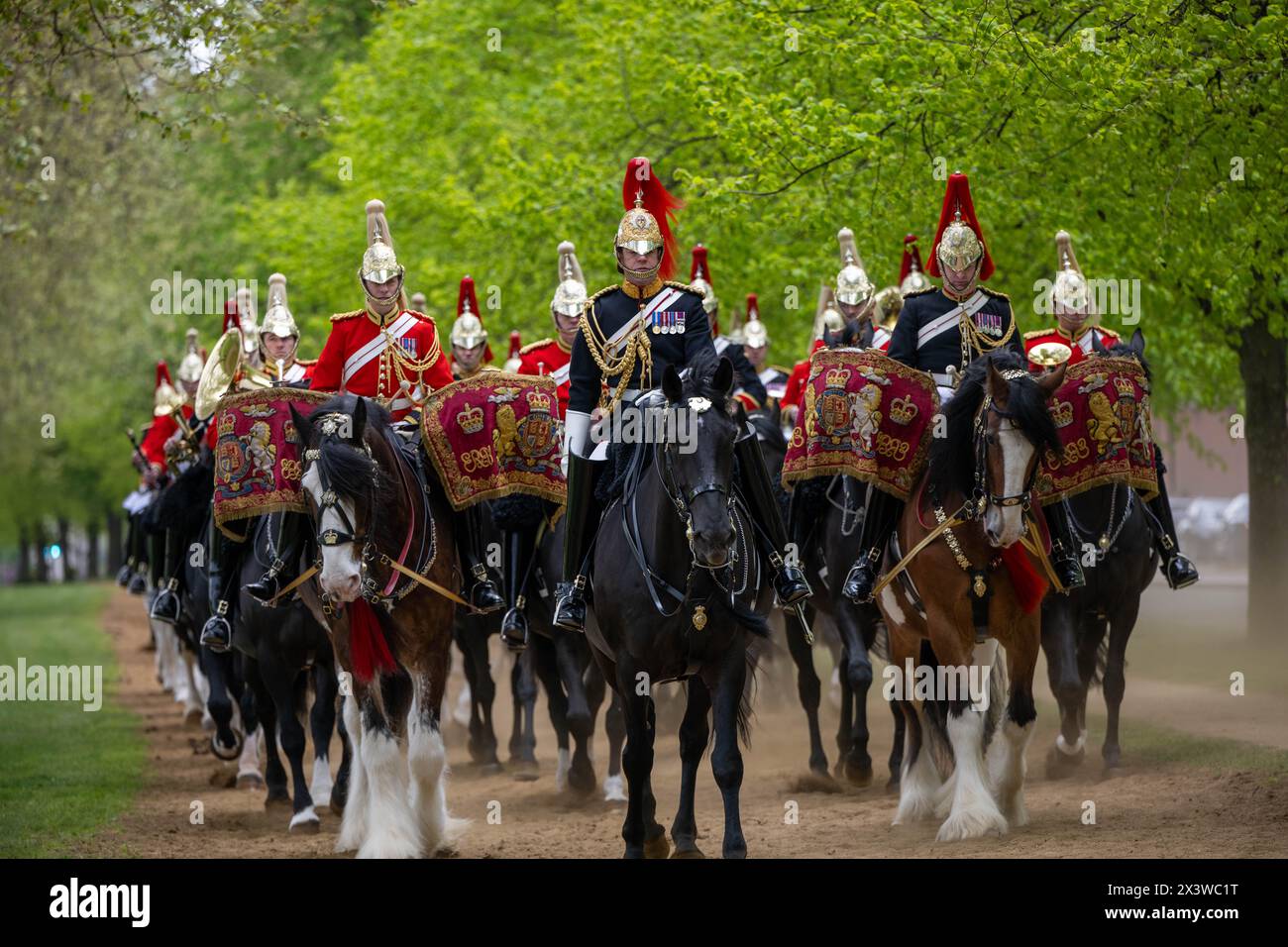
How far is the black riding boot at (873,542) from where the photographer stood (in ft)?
38.6

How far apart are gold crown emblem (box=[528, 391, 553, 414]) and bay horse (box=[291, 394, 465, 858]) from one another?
1043 millimetres

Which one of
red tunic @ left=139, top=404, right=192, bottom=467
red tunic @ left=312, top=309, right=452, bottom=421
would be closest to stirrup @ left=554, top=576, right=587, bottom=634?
red tunic @ left=312, top=309, right=452, bottom=421

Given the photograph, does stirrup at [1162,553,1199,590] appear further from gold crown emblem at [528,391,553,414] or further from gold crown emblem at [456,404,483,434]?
gold crown emblem at [456,404,483,434]

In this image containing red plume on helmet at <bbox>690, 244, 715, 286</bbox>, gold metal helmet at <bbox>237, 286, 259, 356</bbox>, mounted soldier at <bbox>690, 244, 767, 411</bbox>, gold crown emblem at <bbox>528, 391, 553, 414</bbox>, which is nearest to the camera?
A: gold crown emblem at <bbox>528, 391, 553, 414</bbox>

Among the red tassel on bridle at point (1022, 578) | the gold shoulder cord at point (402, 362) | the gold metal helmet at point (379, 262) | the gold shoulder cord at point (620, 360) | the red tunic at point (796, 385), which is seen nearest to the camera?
the gold shoulder cord at point (620, 360)

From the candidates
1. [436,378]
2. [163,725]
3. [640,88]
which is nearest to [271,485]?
[436,378]

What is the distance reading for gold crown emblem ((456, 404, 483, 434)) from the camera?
38.2ft

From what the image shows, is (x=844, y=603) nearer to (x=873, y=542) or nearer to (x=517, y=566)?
(x=873, y=542)

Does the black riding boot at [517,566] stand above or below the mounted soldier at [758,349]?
below

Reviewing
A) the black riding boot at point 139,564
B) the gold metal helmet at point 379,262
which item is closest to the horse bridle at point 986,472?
the gold metal helmet at point 379,262

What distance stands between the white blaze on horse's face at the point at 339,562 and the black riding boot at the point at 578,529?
1124mm

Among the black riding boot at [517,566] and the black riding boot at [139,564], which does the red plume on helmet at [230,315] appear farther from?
the black riding boot at [139,564]
